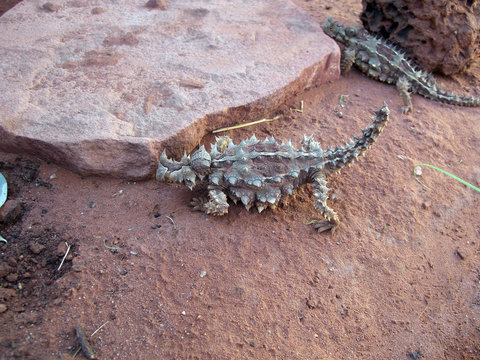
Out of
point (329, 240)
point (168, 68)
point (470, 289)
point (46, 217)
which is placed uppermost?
point (168, 68)

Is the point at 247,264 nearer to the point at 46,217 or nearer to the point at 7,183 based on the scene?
the point at 46,217

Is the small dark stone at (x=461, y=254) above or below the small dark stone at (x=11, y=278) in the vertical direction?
below

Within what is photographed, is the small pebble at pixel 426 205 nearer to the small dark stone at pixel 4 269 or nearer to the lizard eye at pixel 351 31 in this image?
the lizard eye at pixel 351 31

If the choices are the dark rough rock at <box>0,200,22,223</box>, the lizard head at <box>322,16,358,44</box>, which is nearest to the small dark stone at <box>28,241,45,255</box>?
the dark rough rock at <box>0,200,22,223</box>

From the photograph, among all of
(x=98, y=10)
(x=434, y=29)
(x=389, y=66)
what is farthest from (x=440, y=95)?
(x=98, y=10)

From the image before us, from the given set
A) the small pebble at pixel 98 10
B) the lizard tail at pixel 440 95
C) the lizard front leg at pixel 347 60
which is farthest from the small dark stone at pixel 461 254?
the small pebble at pixel 98 10

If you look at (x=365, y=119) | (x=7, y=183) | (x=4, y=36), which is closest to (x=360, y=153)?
(x=365, y=119)
